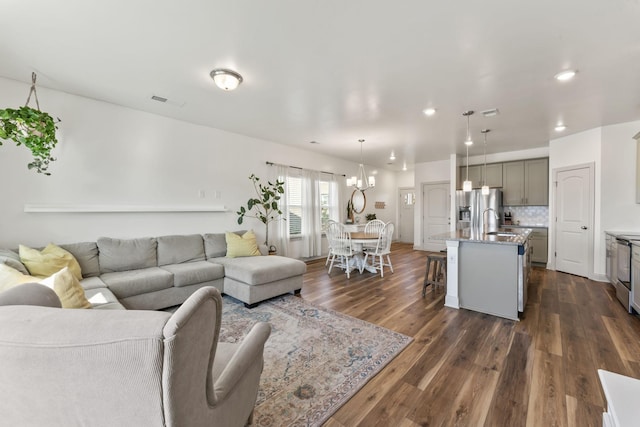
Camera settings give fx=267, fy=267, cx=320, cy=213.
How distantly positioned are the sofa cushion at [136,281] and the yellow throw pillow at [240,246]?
3.34ft

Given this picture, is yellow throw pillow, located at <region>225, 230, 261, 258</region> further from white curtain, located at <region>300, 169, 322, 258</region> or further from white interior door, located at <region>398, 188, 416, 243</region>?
white interior door, located at <region>398, 188, 416, 243</region>

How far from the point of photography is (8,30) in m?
2.10

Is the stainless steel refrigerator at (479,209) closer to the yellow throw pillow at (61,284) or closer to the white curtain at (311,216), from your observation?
the white curtain at (311,216)

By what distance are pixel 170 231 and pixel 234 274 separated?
1.38 metres

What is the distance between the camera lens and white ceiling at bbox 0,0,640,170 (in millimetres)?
1878

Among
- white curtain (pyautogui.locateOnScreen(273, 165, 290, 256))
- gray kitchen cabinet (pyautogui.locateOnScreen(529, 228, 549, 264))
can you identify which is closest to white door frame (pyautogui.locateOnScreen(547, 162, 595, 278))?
gray kitchen cabinet (pyautogui.locateOnScreen(529, 228, 549, 264))

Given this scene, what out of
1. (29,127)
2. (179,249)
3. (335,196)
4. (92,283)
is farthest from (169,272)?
(335,196)

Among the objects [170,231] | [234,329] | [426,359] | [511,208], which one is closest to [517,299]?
[426,359]

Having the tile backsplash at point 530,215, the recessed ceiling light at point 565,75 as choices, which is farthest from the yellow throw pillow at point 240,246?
the tile backsplash at point 530,215

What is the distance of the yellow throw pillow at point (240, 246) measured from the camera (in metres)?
4.08

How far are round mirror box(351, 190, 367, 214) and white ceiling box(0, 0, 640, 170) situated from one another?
3.55 meters

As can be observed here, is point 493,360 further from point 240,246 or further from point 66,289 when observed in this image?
point 240,246

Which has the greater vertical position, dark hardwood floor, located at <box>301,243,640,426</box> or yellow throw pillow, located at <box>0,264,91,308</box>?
yellow throw pillow, located at <box>0,264,91,308</box>

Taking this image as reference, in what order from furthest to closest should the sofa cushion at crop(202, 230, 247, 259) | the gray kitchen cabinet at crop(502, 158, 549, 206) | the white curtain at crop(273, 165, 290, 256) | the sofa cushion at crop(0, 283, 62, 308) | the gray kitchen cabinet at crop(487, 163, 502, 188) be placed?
the gray kitchen cabinet at crop(487, 163, 502, 188) → the gray kitchen cabinet at crop(502, 158, 549, 206) → the white curtain at crop(273, 165, 290, 256) → the sofa cushion at crop(202, 230, 247, 259) → the sofa cushion at crop(0, 283, 62, 308)
